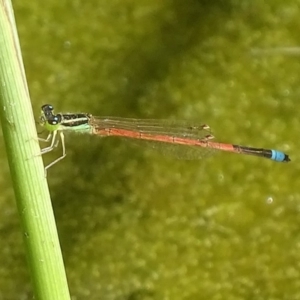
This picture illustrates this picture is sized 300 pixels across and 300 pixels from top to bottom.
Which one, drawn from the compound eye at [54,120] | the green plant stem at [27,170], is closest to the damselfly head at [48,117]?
the compound eye at [54,120]

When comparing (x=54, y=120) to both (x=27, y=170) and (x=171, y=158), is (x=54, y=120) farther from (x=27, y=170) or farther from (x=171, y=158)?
(x=27, y=170)

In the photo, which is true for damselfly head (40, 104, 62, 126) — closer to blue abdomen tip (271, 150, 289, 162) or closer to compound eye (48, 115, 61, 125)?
compound eye (48, 115, 61, 125)

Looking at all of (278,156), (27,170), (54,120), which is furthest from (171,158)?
(27,170)

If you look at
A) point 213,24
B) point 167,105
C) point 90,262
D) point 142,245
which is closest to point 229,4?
point 213,24

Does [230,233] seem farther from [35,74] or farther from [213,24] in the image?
[35,74]

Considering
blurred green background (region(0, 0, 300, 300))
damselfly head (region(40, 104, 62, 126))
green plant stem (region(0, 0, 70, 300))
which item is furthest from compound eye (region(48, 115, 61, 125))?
green plant stem (region(0, 0, 70, 300))
